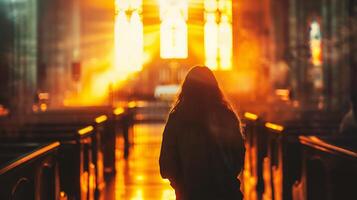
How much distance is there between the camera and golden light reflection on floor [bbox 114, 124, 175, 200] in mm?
8703

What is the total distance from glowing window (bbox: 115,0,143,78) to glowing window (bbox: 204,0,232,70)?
3.31m

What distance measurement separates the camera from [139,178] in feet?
34.1

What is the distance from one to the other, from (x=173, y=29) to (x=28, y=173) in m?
25.6

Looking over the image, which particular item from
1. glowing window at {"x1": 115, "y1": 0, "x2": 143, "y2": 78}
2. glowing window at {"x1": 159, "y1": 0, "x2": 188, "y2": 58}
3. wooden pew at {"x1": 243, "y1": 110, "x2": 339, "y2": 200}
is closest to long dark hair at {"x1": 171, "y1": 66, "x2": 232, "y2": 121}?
wooden pew at {"x1": 243, "y1": 110, "x2": 339, "y2": 200}

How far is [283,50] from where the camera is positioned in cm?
2797

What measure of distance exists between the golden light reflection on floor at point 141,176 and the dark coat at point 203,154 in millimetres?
4370

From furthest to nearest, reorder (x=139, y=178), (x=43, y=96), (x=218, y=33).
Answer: (x=218, y=33) < (x=43, y=96) < (x=139, y=178)

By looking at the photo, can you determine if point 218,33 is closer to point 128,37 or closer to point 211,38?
point 211,38

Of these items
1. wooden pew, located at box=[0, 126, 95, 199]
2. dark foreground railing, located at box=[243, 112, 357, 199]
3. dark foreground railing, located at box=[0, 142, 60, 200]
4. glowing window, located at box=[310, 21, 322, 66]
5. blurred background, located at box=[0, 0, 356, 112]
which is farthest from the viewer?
blurred background, located at box=[0, 0, 356, 112]

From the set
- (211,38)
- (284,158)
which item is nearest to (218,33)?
(211,38)

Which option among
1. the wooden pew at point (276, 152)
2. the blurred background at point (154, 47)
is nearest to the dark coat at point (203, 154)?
the wooden pew at point (276, 152)

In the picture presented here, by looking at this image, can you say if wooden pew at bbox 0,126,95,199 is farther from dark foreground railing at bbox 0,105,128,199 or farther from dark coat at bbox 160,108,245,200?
dark coat at bbox 160,108,245,200

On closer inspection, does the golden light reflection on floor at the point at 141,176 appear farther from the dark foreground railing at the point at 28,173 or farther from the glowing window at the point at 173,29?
the glowing window at the point at 173,29

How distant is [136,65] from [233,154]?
25877 mm
